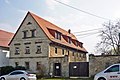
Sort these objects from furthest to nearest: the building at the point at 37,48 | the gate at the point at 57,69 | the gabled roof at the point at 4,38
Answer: the gabled roof at the point at 4,38, the building at the point at 37,48, the gate at the point at 57,69

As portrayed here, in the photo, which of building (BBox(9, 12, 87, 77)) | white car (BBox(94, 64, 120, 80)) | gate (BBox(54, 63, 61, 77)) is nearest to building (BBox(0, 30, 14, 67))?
building (BBox(9, 12, 87, 77))

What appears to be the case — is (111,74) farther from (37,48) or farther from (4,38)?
(4,38)

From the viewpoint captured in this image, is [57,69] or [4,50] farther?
[4,50]

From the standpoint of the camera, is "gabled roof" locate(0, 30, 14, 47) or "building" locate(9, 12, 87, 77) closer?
"building" locate(9, 12, 87, 77)

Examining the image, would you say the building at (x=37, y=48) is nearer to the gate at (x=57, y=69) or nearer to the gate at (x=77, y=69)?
the gate at (x=57, y=69)

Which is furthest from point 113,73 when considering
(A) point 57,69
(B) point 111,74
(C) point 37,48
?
(C) point 37,48

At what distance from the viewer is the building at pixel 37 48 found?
3984cm

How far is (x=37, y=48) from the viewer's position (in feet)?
139

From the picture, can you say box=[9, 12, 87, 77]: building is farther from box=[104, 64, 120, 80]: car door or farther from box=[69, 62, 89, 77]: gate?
box=[104, 64, 120, 80]: car door

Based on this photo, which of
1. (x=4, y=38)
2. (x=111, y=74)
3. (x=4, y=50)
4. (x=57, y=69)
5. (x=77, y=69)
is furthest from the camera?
(x=4, y=38)

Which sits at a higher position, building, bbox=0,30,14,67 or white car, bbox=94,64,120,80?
building, bbox=0,30,14,67

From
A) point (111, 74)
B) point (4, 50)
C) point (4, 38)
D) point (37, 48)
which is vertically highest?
point (4, 38)

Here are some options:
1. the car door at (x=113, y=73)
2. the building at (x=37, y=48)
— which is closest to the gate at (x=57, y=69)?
the building at (x=37, y=48)

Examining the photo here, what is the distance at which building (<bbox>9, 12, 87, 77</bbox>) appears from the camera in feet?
131
